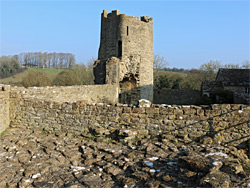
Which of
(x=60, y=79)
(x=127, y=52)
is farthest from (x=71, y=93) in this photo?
(x=60, y=79)

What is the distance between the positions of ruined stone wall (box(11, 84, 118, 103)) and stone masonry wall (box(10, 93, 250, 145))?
941 millimetres

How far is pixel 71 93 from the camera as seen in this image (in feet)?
36.4

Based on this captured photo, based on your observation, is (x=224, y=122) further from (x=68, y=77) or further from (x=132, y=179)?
(x=68, y=77)

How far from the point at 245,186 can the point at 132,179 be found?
6.19 ft

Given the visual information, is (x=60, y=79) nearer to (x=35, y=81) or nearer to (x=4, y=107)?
(x=35, y=81)

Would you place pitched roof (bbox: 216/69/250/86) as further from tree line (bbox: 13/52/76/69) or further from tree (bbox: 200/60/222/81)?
tree line (bbox: 13/52/76/69)

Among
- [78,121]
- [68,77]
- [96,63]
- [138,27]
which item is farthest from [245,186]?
[68,77]

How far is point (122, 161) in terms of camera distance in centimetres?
497

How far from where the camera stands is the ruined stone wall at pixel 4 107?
7.36 m

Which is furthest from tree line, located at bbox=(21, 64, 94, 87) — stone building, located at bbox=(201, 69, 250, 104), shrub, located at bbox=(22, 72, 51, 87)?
stone building, located at bbox=(201, 69, 250, 104)

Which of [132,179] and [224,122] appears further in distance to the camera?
[224,122]

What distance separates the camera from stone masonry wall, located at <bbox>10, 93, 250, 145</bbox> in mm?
5871

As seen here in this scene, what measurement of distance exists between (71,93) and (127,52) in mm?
7981

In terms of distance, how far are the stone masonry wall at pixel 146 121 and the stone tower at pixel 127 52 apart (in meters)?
9.34
